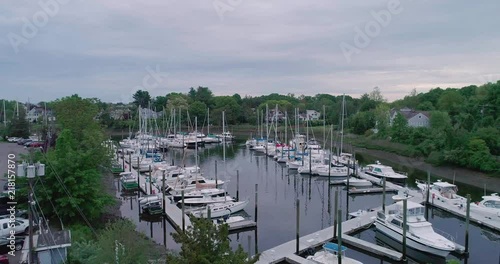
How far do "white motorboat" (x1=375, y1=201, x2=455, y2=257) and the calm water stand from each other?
2.29 ft

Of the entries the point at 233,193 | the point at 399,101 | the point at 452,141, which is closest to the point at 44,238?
the point at 233,193

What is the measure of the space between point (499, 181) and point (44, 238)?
4733 centimetres

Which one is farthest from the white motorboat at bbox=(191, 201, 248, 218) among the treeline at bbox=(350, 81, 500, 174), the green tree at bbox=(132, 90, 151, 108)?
the green tree at bbox=(132, 90, 151, 108)

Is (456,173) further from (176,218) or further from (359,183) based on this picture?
(176,218)

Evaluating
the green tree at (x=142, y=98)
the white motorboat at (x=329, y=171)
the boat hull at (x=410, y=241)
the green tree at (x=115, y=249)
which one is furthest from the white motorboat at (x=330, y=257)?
the green tree at (x=142, y=98)

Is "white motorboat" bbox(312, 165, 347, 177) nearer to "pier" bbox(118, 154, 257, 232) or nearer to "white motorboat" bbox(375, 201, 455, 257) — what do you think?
"white motorboat" bbox(375, 201, 455, 257)

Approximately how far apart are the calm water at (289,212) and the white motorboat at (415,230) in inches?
27.5

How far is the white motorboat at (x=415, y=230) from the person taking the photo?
2418cm

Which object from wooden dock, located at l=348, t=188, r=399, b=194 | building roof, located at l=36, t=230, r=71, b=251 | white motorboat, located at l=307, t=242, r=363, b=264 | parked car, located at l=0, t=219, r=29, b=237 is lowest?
wooden dock, located at l=348, t=188, r=399, b=194

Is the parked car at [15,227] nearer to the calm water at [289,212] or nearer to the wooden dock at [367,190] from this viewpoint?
the calm water at [289,212]

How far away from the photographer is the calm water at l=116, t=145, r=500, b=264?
88.9 ft

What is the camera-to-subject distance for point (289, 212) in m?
35.6

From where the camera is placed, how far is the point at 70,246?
60.5 feet

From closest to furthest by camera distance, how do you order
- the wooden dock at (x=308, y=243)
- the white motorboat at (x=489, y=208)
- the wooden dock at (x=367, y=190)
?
the wooden dock at (x=308, y=243)
the white motorboat at (x=489, y=208)
the wooden dock at (x=367, y=190)
